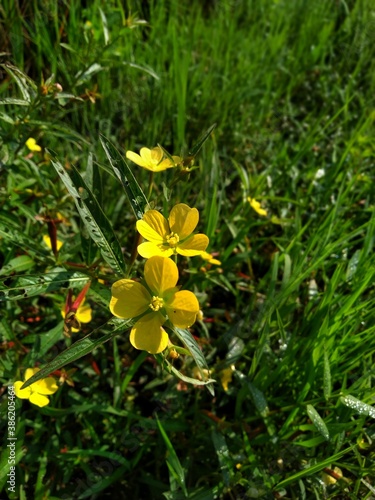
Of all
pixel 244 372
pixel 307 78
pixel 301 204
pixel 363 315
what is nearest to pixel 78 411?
pixel 244 372

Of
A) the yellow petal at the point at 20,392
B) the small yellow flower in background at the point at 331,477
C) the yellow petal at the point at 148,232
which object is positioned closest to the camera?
the yellow petal at the point at 148,232

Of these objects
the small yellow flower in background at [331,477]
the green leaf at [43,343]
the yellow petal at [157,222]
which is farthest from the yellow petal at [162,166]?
the small yellow flower in background at [331,477]

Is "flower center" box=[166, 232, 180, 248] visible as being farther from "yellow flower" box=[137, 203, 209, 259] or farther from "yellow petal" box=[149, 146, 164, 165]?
"yellow petal" box=[149, 146, 164, 165]

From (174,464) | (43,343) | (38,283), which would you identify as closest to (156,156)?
(38,283)

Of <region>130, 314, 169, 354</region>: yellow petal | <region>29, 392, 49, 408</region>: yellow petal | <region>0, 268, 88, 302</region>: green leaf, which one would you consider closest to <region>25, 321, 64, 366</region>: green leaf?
<region>29, 392, 49, 408</region>: yellow petal

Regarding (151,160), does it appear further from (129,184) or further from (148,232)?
(148,232)

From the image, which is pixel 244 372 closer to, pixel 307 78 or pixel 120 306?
pixel 120 306

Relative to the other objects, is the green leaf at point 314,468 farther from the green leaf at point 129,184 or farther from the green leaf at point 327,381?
the green leaf at point 129,184
